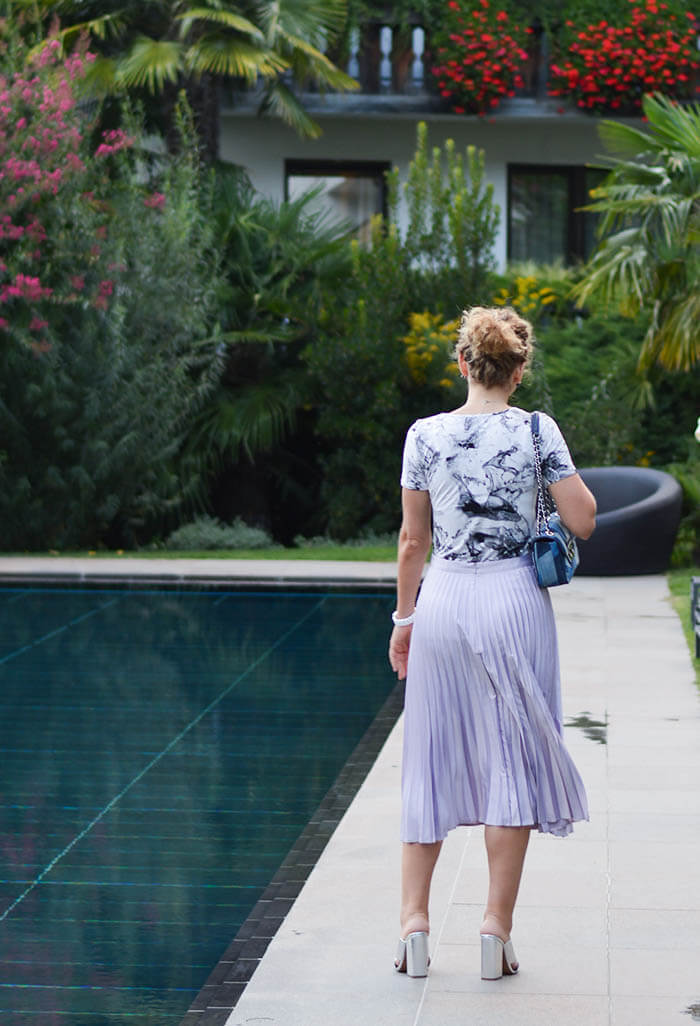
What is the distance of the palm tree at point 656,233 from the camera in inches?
523

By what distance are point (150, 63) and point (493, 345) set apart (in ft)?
43.5

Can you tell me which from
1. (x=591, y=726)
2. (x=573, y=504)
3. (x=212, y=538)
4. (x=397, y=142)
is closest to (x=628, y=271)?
(x=212, y=538)

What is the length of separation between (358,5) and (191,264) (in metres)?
5.63

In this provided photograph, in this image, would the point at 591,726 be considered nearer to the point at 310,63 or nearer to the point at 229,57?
the point at 229,57

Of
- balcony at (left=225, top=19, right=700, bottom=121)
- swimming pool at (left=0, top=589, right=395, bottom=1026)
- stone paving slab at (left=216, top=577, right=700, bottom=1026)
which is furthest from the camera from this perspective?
balcony at (left=225, top=19, right=700, bottom=121)

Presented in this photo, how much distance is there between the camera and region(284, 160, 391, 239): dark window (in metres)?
21.1

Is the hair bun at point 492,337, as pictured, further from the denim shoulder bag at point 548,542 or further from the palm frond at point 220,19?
the palm frond at point 220,19

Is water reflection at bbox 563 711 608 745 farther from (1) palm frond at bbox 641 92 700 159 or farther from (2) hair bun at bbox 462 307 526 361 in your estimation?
(1) palm frond at bbox 641 92 700 159

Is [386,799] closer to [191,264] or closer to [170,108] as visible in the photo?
[191,264]

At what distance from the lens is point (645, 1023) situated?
3.78 metres

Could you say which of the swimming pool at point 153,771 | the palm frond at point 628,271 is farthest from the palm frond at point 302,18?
the swimming pool at point 153,771

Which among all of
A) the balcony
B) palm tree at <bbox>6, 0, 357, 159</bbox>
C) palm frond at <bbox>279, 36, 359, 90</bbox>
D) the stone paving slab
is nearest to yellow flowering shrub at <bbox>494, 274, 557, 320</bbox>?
palm frond at <bbox>279, 36, 359, 90</bbox>

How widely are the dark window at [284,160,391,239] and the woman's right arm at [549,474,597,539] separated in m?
16.8

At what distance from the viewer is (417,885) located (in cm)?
417
